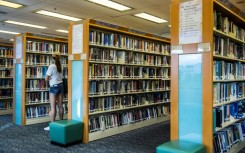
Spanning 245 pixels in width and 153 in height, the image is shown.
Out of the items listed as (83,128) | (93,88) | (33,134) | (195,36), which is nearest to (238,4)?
(195,36)

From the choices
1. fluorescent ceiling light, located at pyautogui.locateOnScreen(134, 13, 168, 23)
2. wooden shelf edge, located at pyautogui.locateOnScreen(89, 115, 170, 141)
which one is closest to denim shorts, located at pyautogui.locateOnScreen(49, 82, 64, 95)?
wooden shelf edge, located at pyautogui.locateOnScreen(89, 115, 170, 141)

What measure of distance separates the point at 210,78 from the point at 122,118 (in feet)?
9.30

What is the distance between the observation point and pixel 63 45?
276 inches

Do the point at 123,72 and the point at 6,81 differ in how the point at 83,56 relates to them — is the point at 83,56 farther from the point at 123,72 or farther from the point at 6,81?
the point at 6,81

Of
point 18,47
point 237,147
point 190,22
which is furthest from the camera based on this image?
point 18,47

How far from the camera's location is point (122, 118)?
544cm

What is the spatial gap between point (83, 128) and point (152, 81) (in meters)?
2.71

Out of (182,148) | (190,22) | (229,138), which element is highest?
(190,22)

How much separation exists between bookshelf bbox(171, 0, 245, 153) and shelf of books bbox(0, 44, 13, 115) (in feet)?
22.3

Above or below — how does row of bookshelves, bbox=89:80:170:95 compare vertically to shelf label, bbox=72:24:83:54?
below

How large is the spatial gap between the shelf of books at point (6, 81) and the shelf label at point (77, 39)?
469 centimetres

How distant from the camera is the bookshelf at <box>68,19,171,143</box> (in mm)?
4613

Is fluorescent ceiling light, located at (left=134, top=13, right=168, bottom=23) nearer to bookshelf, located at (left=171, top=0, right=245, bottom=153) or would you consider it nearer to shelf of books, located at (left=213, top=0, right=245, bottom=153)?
shelf of books, located at (left=213, top=0, right=245, bottom=153)

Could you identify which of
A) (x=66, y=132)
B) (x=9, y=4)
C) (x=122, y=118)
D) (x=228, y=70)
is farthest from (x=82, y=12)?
(x=228, y=70)
